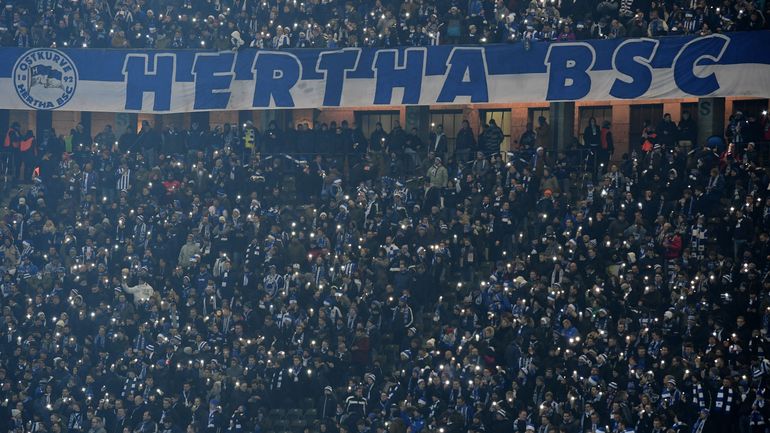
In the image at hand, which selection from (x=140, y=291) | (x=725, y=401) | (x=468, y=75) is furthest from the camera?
(x=468, y=75)

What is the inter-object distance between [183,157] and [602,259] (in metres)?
12.4

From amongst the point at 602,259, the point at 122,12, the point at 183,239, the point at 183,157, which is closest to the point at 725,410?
the point at 602,259

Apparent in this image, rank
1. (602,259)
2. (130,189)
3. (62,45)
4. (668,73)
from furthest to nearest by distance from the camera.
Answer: (62,45) → (130,189) → (668,73) → (602,259)

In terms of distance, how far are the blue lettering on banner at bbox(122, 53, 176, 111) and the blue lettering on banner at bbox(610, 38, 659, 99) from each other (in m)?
11.7

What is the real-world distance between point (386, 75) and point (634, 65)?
625cm

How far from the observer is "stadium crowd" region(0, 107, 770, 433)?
99.9 feet

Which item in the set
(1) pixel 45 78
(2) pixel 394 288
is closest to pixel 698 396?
(2) pixel 394 288

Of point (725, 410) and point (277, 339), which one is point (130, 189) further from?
point (725, 410)

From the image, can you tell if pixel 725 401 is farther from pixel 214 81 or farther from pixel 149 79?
pixel 149 79

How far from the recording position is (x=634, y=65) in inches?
1478

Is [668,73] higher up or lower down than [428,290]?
higher up

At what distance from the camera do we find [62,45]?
42844mm

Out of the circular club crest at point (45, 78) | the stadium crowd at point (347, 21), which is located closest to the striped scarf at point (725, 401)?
the stadium crowd at point (347, 21)

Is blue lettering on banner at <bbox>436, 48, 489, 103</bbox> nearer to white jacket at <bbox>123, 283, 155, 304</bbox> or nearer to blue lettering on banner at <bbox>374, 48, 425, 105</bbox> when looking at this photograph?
blue lettering on banner at <bbox>374, 48, 425, 105</bbox>
